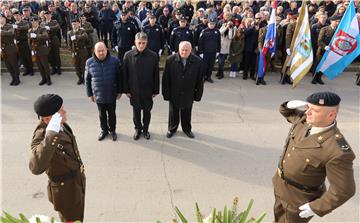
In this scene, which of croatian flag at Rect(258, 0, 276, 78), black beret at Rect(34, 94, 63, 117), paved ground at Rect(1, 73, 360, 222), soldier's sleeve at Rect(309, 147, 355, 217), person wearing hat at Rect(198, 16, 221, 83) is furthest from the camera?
person wearing hat at Rect(198, 16, 221, 83)

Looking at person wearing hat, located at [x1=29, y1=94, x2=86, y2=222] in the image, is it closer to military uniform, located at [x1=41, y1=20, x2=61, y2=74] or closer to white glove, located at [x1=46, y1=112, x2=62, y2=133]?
white glove, located at [x1=46, y1=112, x2=62, y2=133]

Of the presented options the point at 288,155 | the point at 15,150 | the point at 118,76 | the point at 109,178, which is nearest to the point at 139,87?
the point at 118,76

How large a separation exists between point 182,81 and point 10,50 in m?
4.79

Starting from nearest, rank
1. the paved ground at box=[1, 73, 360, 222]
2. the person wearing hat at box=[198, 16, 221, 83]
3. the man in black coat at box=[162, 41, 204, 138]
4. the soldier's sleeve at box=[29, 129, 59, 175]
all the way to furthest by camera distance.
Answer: the soldier's sleeve at box=[29, 129, 59, 175] → the paved ground at box=[1, 73, 360, 222] → the man in black coat at box=[162, 41, 204, 138] → the person wearing hat at box=[198, 16, 221, 83]

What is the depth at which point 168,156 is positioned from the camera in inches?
238

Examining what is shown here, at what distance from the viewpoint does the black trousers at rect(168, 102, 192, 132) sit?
6564mm

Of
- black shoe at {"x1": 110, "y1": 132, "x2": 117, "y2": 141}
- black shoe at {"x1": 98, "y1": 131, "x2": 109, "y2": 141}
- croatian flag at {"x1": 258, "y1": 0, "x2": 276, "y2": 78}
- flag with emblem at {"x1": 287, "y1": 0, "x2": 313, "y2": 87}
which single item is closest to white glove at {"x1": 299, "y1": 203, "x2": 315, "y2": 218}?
black shoe at {"x1": 110, "y1": 132, "x2": 117, "y2": 141}

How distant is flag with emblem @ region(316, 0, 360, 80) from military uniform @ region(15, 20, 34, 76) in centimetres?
687

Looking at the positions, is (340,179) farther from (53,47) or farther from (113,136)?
(53,47)

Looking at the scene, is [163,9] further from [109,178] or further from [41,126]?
[41,126]

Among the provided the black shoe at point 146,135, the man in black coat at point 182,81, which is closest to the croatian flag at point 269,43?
the man in black coat at point 182,81

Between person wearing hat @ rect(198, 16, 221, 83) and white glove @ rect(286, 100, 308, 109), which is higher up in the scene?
white glove @ rect(286, 100, 308, 109)

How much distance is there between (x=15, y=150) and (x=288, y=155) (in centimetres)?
438

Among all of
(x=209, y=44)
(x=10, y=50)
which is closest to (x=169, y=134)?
(x=209, y=44)
